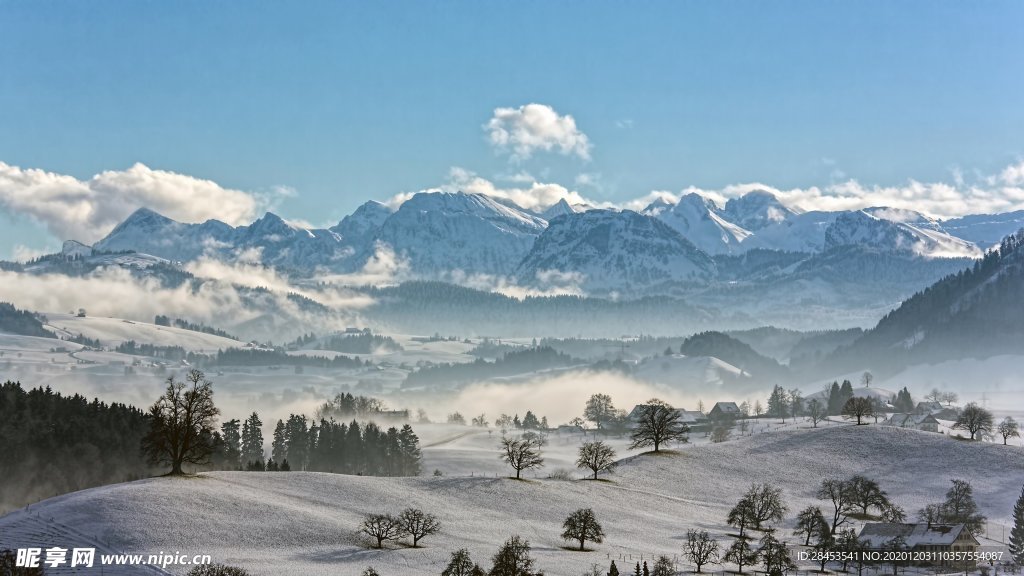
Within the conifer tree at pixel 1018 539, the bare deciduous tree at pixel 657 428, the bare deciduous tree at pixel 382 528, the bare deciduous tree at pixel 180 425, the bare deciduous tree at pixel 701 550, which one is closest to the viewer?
the bare deciduous tree at pixel 701 550

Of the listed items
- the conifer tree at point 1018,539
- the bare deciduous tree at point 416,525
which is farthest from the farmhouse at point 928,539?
the bare deciduous tree at point 416,525

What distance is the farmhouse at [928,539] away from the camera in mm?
113250

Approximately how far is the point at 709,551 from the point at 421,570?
2900 centimetres

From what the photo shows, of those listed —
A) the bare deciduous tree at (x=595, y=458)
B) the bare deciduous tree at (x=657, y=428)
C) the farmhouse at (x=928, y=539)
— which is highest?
the bare deciduous tree at (x=657, y=428)

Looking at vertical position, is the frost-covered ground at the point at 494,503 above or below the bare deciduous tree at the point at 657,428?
below

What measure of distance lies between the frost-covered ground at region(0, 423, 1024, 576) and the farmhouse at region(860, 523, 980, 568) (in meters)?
11.5

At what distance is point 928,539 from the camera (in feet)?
376

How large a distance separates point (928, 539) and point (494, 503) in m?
49.5

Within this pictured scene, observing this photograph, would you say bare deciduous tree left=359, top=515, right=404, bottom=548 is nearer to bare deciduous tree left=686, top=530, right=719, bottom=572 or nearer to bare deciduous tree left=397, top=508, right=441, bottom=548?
bare deciduous tree left=397, top=508, right=441, bottom=548

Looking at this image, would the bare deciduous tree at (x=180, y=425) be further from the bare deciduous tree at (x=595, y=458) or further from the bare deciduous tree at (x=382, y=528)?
the bare deciduous tree at (x=595, y=458)

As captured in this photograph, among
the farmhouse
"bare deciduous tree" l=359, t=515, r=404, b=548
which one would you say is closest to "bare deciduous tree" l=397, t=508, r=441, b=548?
"bare deciduous tree" l=359, t=515, r=404, b=548

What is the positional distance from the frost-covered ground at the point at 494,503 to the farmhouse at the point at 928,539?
11.5 m

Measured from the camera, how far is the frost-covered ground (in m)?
93.4

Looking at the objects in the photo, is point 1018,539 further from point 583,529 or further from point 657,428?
point 657,428
